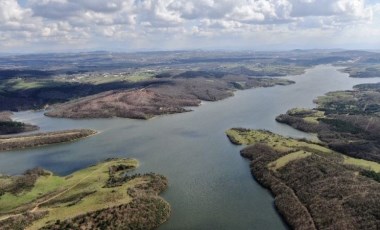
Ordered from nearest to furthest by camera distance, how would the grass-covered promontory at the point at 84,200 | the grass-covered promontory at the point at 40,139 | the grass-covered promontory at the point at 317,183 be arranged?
the grass-covered promontory at the point at 317,183, the grass-covered promontory at the point at 84,200, the grass-covered promontory at the point at 40,139

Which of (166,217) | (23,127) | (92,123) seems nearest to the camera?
(166,217)

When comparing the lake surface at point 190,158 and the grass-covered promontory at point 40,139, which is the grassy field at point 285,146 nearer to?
the lake surface at point 190,158

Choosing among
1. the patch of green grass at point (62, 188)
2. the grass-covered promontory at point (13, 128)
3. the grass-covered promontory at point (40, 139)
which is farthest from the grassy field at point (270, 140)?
the grass-covered promontory at point (13, 128)

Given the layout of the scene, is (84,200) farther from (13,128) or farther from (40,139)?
(13,128)

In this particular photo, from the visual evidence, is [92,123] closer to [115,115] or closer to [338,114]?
[115,115]

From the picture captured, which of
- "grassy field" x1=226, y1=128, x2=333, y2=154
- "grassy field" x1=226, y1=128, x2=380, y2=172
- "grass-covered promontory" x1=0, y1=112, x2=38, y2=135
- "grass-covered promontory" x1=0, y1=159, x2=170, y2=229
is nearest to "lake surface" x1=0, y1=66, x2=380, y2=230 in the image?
"grass-covered promontory" x1=0, y1=159, x2=170, y2=229

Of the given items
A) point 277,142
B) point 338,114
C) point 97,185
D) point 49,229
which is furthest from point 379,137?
point 49,229

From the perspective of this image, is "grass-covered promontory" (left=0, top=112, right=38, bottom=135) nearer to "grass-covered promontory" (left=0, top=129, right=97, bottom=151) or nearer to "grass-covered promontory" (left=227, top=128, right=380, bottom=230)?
"grass-covered promontory" (left=0, top=129, right=97, bottom=151)
